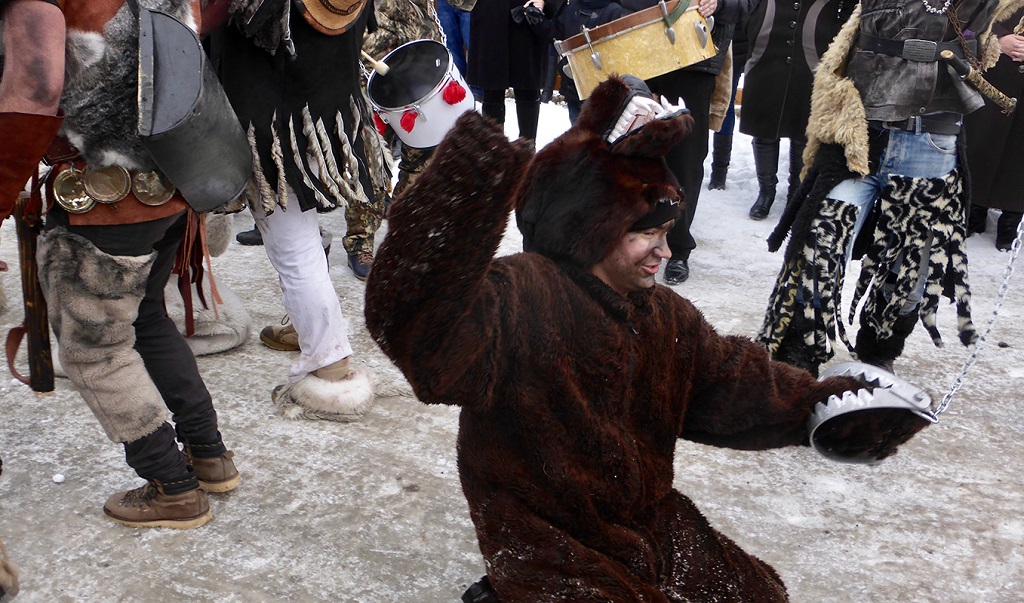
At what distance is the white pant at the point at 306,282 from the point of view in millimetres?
2850

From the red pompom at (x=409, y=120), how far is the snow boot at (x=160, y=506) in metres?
1.34

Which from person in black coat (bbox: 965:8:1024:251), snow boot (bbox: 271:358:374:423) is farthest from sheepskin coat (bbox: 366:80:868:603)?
person in black coat (bbox: 965:8:1024:251)

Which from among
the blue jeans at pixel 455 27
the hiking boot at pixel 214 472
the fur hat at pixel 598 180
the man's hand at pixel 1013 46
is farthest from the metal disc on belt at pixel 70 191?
the blue jeans at pixel 455 27

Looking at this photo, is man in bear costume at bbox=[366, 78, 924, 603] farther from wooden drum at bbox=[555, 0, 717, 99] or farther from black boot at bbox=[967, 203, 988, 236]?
black boot at bbox=[967, 203, 988, 236]

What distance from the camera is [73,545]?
2395mm

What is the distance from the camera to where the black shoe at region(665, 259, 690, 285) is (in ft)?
15.4

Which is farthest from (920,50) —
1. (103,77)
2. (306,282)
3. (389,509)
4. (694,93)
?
(103,77)

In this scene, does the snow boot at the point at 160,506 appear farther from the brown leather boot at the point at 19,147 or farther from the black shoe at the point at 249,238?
the black shoe at the point at 249,238

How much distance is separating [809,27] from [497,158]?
130 inches

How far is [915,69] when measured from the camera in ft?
10.5

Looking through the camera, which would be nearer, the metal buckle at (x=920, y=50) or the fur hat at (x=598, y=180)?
the fur hat at (x=598, y=180)

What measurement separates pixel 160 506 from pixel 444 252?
1.46m

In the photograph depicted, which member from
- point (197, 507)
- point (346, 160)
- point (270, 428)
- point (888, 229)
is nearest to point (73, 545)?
point (197, 507)

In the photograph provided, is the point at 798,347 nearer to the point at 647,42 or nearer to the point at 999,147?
the point at 647,42
